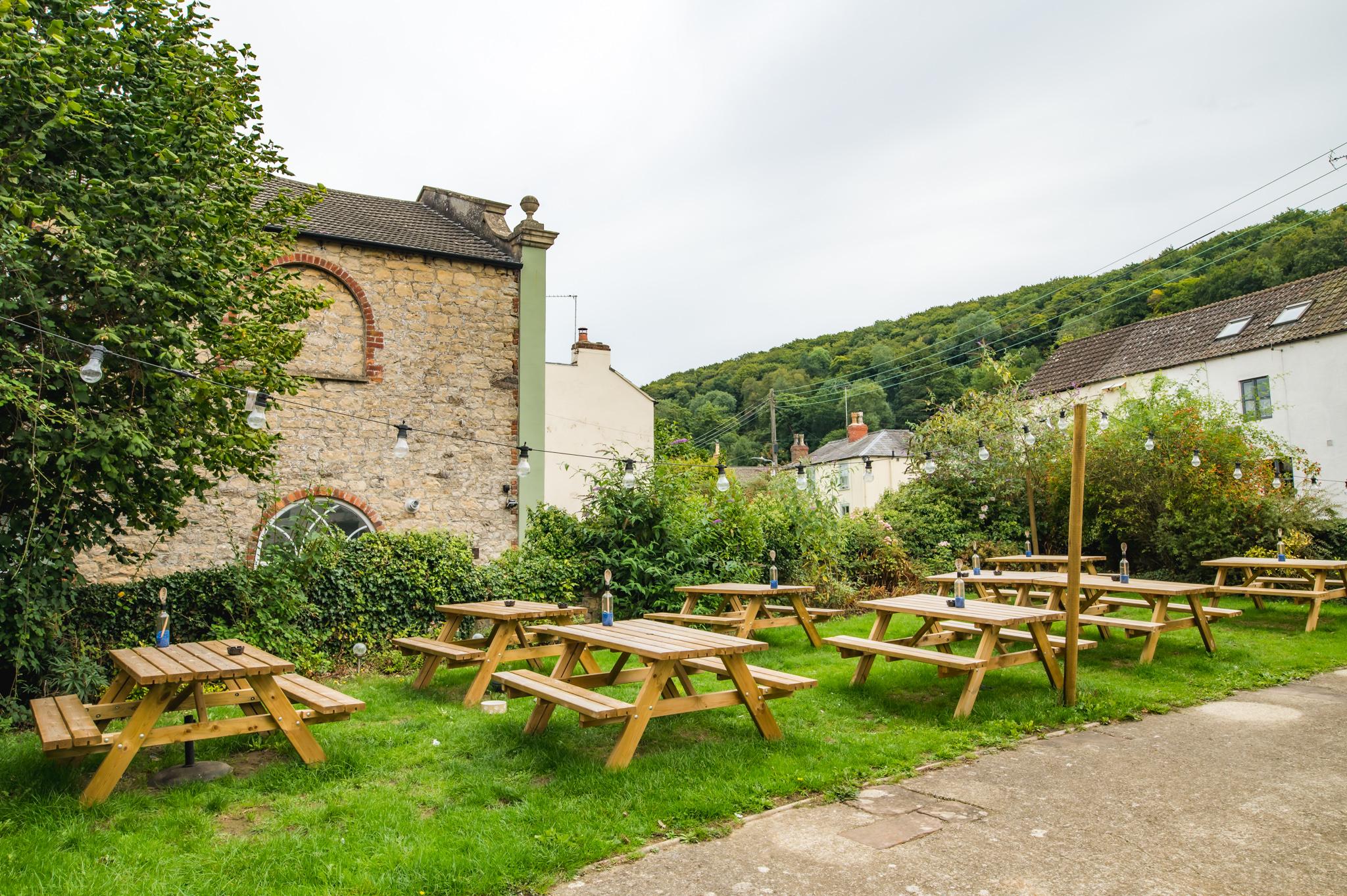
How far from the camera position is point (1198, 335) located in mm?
21141

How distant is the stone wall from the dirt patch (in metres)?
7.08

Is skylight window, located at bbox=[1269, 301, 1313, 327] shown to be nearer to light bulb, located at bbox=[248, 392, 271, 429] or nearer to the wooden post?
the wooden post

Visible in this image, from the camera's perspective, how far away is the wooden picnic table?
11.0m

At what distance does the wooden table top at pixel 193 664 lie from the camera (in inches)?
153

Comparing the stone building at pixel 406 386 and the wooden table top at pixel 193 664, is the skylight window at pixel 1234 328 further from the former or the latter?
the wooden table top at pixel 193 664

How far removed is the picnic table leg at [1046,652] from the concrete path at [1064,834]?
984 mm

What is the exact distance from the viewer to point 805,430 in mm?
46375

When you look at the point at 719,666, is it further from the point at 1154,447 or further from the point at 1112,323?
the point at 1112,323

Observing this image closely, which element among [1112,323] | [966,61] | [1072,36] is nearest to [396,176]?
[966,61]

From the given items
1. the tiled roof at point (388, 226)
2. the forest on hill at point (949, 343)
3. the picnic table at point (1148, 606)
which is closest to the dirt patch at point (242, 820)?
the picnic table at point (1148, 606)

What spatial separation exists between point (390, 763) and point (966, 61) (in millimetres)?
9751

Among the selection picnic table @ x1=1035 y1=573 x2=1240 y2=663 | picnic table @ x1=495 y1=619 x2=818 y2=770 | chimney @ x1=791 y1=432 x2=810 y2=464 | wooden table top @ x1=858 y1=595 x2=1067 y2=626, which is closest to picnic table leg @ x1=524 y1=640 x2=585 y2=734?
picnic table @ x1=495 y1=619 x2=818 y2=770

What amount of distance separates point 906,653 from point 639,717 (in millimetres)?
2508

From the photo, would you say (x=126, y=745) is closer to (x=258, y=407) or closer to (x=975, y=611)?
(x=258, y=407)
